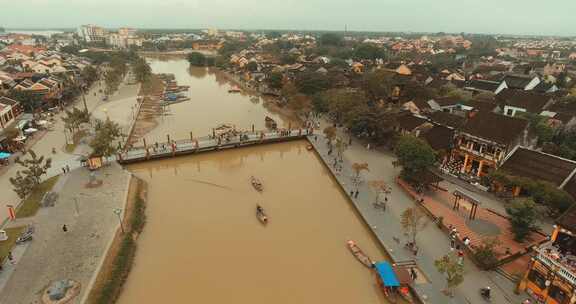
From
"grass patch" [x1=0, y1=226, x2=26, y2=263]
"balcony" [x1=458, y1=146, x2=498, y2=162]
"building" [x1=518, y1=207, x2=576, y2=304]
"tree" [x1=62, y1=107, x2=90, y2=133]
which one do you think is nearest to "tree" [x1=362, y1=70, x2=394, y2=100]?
"balcony" [x1=458, y1=146, x2=498, y2=162]

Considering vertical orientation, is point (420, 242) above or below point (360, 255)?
above

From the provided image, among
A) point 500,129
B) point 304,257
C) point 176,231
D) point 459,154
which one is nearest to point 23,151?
point 176,231

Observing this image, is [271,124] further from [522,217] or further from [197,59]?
[197,59]

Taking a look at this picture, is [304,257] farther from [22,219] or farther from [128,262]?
[22,219]

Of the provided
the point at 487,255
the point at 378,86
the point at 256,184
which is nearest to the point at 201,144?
the point at 256,184

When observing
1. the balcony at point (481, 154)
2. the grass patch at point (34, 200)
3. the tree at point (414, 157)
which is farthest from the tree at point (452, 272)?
the grass patch at point (34, 200)
